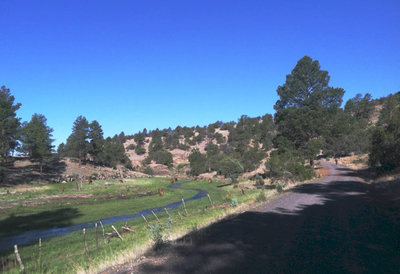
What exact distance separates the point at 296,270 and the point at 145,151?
143928mm

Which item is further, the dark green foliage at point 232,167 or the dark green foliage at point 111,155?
the dark green foliage at point 111,155

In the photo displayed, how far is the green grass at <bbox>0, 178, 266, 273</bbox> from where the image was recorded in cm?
1512

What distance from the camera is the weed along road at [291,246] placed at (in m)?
8.03

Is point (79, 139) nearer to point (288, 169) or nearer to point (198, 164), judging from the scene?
point (198, 164)

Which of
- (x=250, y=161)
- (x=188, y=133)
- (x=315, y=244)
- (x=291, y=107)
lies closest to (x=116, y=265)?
(x=315, y=244)

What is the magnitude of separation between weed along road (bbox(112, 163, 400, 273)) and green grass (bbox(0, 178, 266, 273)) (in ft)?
7.99

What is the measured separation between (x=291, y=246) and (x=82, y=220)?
1133 inches

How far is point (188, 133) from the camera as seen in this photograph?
16288 cm

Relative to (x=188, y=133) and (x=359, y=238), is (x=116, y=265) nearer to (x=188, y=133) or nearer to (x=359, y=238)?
(x=359, y=238)

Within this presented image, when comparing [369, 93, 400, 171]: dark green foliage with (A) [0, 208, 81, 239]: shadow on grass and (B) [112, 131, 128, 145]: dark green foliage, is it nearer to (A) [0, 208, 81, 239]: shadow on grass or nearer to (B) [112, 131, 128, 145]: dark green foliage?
(A) [0, 208, 81, 239]: shadow on grass

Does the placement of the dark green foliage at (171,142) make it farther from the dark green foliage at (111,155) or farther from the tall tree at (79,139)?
the tall tree at (79,139)

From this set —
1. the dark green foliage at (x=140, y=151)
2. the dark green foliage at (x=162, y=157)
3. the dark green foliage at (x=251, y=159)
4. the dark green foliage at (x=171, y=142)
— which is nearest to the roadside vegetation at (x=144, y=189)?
the dark green foliage at (x=251, y=159)

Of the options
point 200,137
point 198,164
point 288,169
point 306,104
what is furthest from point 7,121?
point 200,137

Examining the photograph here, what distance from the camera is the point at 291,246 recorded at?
32.4 feet
